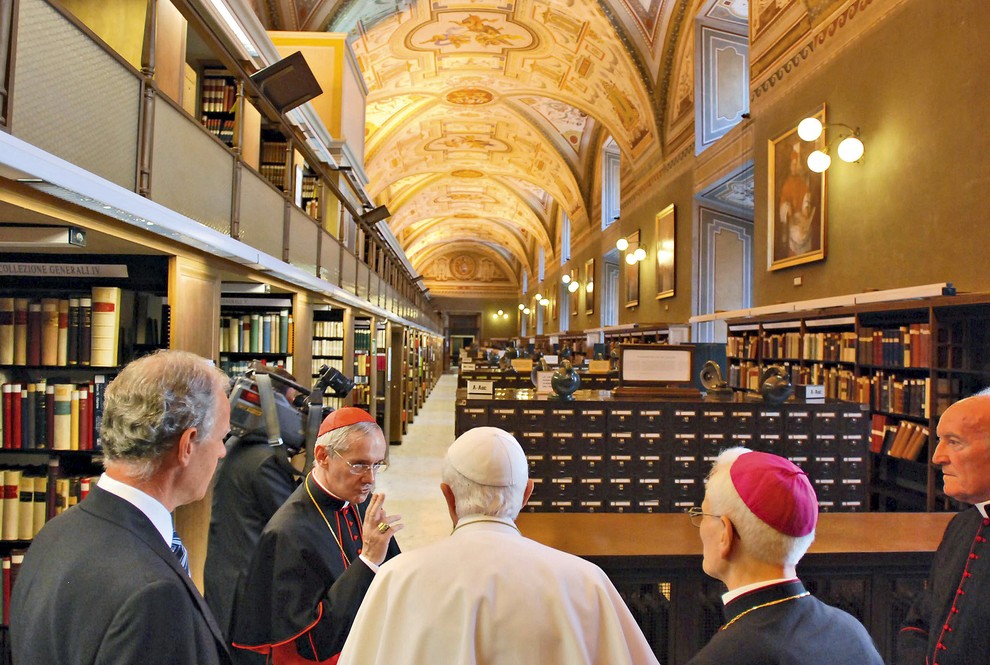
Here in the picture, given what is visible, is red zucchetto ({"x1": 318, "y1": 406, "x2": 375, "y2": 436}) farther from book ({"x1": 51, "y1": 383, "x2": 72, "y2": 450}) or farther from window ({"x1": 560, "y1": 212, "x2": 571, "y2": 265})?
window ({"x1": 560, "y1": 212, "x2": 571, "y2": 265})

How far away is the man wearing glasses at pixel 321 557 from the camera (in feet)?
6.20

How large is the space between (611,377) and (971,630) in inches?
255

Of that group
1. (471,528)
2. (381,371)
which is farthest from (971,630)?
(381,371)

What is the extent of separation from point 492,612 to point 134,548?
679 mm

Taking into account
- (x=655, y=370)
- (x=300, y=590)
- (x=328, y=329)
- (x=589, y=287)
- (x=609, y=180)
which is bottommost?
(x=300, y=590)

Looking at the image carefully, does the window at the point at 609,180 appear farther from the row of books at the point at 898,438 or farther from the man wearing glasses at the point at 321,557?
the man wearing glasses at the point at 321,557

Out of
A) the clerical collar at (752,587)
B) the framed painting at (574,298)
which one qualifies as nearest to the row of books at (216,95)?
the clerical collar at (752,587)

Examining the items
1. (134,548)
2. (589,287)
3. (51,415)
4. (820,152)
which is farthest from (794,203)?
(589,287)

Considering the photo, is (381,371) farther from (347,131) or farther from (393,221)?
(393,221)

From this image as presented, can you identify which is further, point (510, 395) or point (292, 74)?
point (292, 74)

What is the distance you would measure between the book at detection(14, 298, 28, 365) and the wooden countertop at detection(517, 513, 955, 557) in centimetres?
293

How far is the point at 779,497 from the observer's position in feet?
4.52

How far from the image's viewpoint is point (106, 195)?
248 centimetres

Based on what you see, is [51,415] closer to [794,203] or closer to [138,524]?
[138,524]
